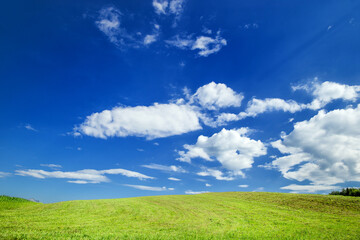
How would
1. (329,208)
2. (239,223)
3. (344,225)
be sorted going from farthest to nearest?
(329,208) < (239,223) < (344,225)

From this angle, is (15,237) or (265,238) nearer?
(15,237)

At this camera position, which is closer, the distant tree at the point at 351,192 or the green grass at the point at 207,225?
the green grass at the point at 207,225

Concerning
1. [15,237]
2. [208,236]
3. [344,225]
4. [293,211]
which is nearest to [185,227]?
[208,236]

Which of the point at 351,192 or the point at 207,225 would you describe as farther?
the point at 351,192

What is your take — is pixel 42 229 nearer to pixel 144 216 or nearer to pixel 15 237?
pixel 15 237

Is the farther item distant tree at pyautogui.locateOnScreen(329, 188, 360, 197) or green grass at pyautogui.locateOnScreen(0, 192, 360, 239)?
distant tree at pyautogui.locateOnScreen(329, 188, 360, 197)

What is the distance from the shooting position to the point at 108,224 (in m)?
27.2

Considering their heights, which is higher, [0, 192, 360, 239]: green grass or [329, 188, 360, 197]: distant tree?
[329, 188, 360, 197]: distant tree

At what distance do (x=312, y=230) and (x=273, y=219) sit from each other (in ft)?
22.9

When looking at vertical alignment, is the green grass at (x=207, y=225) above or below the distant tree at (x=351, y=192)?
below

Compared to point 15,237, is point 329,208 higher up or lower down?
higher up

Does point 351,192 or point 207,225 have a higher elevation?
point 351,192

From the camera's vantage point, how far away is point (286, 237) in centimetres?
2306

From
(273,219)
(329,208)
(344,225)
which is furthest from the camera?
(329,208)
